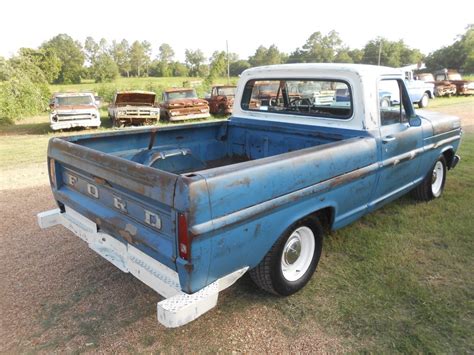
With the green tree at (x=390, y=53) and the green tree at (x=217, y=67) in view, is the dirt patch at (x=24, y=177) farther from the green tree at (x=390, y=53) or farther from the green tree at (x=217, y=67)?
the green tree at (x=390, y=53)

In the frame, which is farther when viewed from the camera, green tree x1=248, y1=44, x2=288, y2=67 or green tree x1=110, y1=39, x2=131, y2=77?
green tree x1=110, y1=39, x2=131, y2=77

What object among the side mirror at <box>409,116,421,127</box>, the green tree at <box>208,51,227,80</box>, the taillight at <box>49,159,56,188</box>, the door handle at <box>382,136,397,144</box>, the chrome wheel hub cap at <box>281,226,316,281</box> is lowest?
the chrome wheel hub cap at <box>281,226,316,281</box>

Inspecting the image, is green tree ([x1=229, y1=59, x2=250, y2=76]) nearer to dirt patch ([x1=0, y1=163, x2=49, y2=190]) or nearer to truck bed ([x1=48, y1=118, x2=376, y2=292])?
dirt patch ([x1=0, y1=163, x2=49, y2=190])

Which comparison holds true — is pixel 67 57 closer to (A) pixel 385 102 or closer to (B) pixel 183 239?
(A) pixel 385 102

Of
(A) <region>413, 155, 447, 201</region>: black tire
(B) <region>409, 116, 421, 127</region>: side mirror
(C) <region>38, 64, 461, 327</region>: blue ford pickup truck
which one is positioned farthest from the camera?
(A) <region>413, 155, 447, 201</region>: black tire

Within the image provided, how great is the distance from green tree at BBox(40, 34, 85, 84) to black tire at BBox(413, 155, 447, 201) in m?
62.8

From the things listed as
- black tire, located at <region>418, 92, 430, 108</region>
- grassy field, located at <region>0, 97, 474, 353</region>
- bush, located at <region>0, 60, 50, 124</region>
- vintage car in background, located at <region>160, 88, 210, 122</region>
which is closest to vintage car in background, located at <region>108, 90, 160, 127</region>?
vintage car in background, located at <region>160, 88, 210, 122</region>

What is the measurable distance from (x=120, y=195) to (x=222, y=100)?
14.5 meters

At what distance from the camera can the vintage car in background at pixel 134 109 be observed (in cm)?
1320

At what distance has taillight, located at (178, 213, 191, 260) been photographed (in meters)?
1.95

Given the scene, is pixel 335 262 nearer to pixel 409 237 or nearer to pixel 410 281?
pixel 410 281

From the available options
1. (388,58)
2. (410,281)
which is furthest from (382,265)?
(388,58)

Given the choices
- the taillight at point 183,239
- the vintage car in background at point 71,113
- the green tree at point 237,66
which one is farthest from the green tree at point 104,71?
the taillight at point 183,239

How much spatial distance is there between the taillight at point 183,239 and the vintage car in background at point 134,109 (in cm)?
1202
